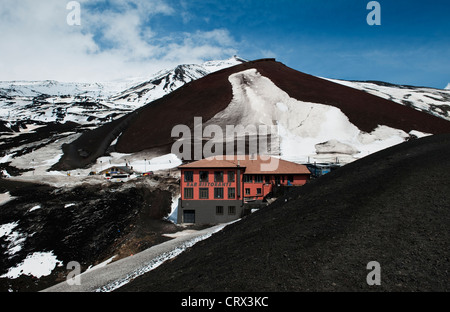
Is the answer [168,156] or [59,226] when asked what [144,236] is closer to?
[59,226]

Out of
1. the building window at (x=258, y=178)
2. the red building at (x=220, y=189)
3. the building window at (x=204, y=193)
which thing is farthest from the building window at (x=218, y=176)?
the building window at (x=258, y=178)

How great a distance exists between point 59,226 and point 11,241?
409cm

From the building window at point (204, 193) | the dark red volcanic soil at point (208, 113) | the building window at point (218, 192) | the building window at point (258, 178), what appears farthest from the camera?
the dark red volcanic soil at point (208, 113)

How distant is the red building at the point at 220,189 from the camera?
3438 cm

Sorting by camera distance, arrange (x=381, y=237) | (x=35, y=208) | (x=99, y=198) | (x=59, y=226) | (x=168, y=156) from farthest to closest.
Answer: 1. (x=168, y=156)
2. (x=99, y=198)
3. (x=35, y=208)
4. (x=59, y=226)
5. (x=381, y=237)

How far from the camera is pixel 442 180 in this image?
1208cm

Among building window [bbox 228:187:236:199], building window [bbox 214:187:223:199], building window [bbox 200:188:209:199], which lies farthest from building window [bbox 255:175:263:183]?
building window [bbox 200:188:209:199]

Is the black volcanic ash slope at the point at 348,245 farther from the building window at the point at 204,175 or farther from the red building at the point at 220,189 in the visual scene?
the building window at the point at 204,175

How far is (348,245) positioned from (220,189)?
86.8 feet

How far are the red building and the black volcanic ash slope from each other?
20285 mm

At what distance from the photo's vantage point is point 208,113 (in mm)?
66125

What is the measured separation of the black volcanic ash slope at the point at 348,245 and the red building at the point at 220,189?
A: 20285 millimetres

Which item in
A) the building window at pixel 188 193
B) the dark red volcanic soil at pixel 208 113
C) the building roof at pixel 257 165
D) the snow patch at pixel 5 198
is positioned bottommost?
the snow patch at pixel 5 198
